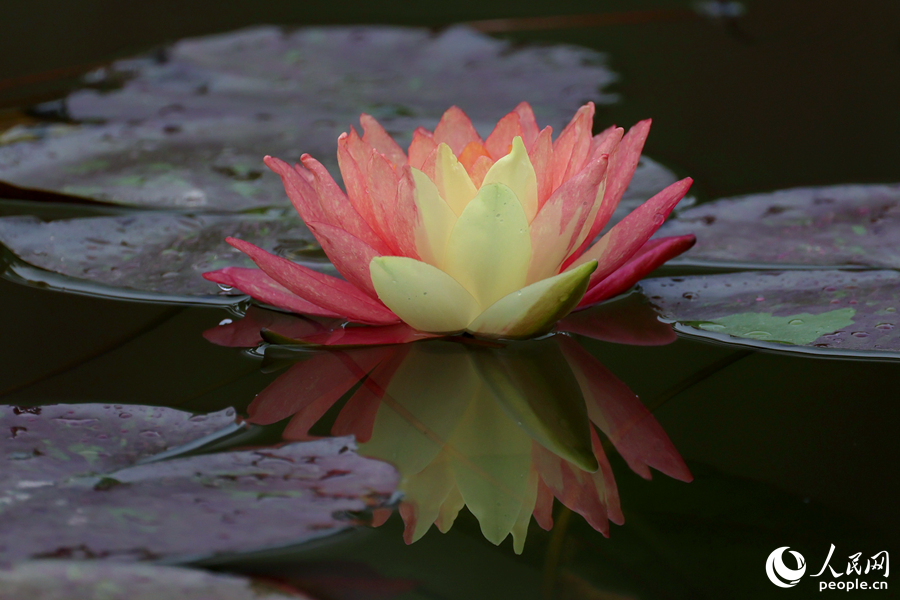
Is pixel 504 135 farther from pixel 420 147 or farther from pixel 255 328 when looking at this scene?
pixel 255 328

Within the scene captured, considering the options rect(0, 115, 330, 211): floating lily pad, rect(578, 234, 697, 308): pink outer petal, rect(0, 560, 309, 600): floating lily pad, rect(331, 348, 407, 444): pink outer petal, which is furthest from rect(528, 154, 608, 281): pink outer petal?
rect(0, 115, 330, 211): floating lily pad

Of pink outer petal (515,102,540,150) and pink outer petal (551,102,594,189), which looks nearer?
pink outer petal (551,102,594,189)

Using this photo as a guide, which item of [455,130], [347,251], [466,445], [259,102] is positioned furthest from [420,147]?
[259,102]

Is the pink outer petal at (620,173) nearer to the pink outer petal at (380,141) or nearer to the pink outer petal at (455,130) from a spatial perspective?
the pink outer petal at (455,130)

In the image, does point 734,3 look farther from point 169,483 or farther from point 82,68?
point 169,483

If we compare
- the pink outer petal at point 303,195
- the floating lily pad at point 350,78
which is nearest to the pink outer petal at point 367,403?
the pink outer petal at point 303,195

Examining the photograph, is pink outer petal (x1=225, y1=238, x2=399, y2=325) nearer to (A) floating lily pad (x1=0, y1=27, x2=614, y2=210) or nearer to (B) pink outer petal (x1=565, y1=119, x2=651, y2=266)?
(B) pink outer petal (x1=565, y1=119, x2=651, y2=266)
